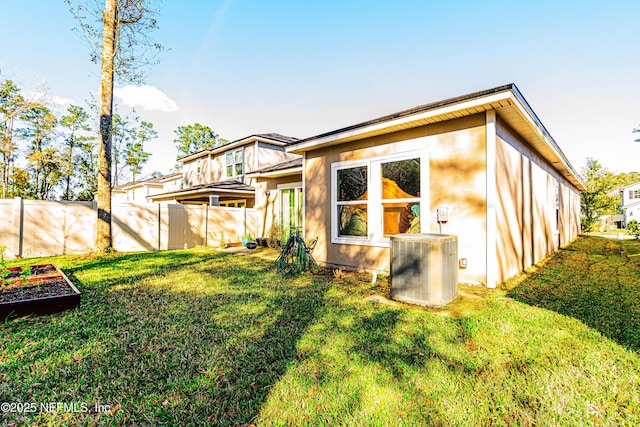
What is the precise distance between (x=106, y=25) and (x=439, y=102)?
10780mm

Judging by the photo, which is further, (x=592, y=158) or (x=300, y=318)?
(x=592, y=158)

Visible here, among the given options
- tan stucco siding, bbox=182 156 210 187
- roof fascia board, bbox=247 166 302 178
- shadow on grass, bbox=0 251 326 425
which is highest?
tan stucco siding, bbox=182 156 210 187

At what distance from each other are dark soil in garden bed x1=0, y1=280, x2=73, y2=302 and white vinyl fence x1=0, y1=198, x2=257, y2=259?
5.62 meters

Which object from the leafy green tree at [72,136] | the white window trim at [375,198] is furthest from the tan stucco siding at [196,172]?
the white window trim at [375,198]

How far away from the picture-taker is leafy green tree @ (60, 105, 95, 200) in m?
24.5

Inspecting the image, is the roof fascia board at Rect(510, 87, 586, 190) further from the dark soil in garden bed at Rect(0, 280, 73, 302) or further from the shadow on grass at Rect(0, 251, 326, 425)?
the dark soil in garden bed at Rect(0, 280, 73, 302)

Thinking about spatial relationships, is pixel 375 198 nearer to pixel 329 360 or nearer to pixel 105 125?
pixel 329 360

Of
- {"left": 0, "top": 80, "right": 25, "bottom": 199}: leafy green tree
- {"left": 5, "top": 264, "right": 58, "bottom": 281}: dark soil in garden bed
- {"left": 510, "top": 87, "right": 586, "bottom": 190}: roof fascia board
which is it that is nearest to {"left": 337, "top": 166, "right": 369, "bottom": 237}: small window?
{"left": 510, "top": 87, "right": 586, "bottom": 190}: roof fascia board

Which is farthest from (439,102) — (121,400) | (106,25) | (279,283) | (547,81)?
(106,25)

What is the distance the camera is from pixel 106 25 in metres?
9.12

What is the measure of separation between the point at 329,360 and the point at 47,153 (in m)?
29.5

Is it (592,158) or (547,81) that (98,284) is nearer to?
(547,81)

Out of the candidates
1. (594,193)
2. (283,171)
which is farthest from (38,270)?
(594,193)

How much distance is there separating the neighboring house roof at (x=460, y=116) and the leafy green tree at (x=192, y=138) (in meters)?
31.0
